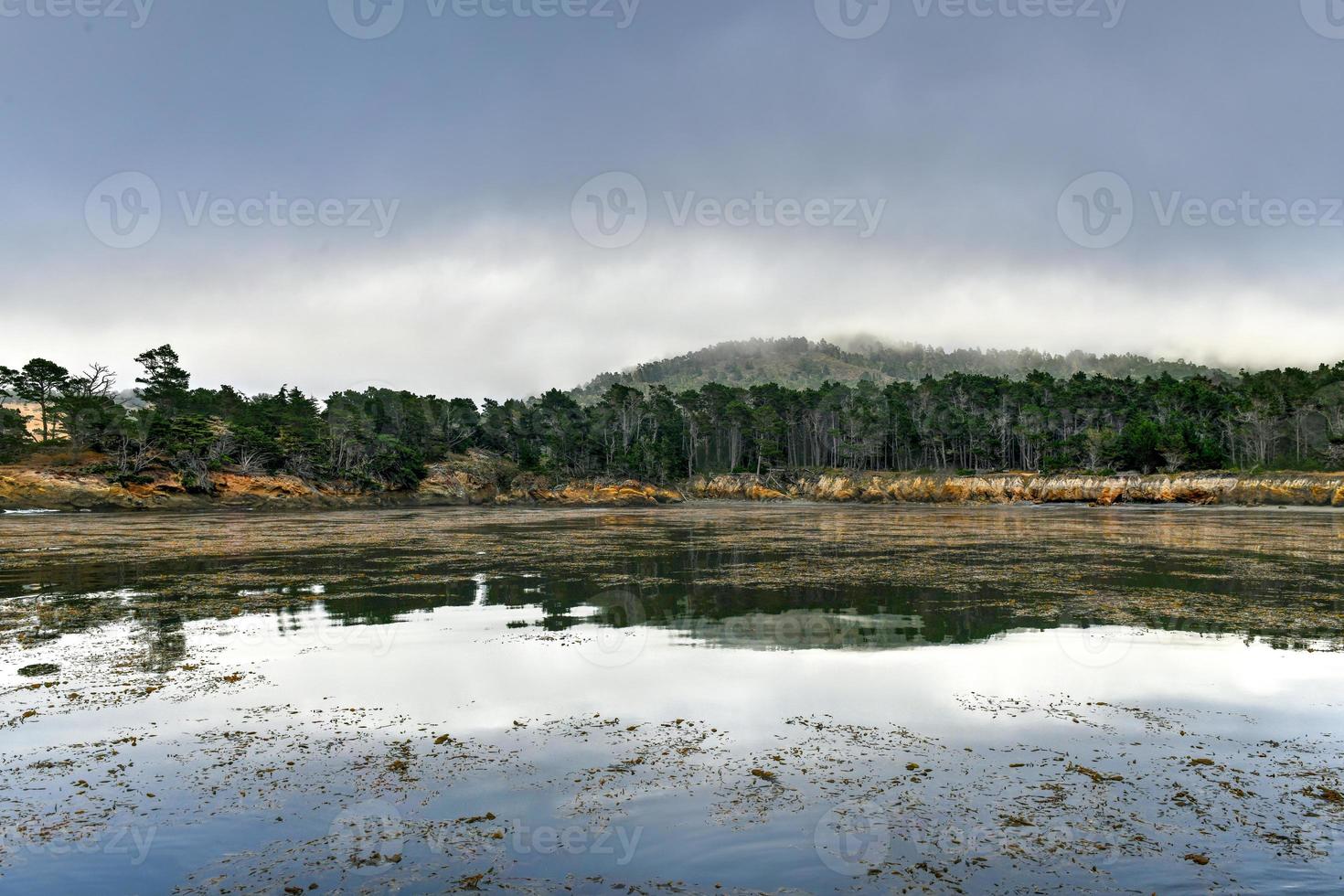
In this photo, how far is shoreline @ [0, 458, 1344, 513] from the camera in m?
69.3

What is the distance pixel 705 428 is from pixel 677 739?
130209mm

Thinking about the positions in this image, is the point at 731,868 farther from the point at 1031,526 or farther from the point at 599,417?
the point at 599,417

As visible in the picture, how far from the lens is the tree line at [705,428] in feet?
270

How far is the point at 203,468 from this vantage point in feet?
254

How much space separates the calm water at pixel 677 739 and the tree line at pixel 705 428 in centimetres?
7678

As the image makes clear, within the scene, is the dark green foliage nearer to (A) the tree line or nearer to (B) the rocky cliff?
(A) the tree line

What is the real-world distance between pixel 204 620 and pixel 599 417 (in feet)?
384

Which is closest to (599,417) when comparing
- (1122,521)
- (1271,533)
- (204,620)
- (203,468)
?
(203,468)

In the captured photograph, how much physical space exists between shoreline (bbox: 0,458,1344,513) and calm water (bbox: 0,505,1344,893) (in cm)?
6650

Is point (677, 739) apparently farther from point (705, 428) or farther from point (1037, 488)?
point (705, 428)

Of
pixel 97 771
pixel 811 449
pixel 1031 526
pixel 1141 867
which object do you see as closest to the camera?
pixel 1141 867

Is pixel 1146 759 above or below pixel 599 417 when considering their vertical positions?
below

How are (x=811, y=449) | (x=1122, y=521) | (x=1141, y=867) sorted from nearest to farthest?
(x=1141, y=867) < (x=1122, y=521) < (x=811, y=449)

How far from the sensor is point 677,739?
26.4ft
